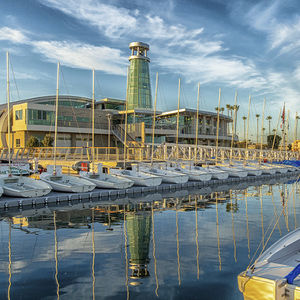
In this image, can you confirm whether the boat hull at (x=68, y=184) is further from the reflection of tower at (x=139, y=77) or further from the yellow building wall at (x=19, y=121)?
the reflection of tower at (x=139, y=77)

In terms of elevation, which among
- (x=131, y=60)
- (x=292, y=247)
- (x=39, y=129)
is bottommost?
(x=292, y=247)

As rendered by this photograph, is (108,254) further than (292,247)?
Yes

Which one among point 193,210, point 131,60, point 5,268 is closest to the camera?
point 5,268

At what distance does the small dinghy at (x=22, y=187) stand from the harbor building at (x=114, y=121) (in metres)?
27.4

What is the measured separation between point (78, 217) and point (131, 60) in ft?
269

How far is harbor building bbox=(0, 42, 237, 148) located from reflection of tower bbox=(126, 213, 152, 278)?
3307cm

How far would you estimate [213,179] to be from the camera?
3262 cm

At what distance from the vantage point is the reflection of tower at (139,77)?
9181 cm

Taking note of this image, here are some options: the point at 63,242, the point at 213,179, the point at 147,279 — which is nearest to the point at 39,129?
the point at 213,179

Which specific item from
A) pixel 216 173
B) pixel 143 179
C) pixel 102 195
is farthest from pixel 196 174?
pixel 102 195

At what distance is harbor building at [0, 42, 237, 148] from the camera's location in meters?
60.9

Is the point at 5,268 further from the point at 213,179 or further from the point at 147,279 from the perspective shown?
the point at 213,179

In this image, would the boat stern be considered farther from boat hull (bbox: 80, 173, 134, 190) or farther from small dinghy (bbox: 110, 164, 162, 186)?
small dinghy (bbox: 110, 164, 162, 186)

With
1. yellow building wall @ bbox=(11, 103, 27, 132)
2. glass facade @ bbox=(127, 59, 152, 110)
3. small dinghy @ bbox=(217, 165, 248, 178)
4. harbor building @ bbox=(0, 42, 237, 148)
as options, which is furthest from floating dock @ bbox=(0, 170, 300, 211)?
glass facade @ bbox=(127, 59, 152, 110)
